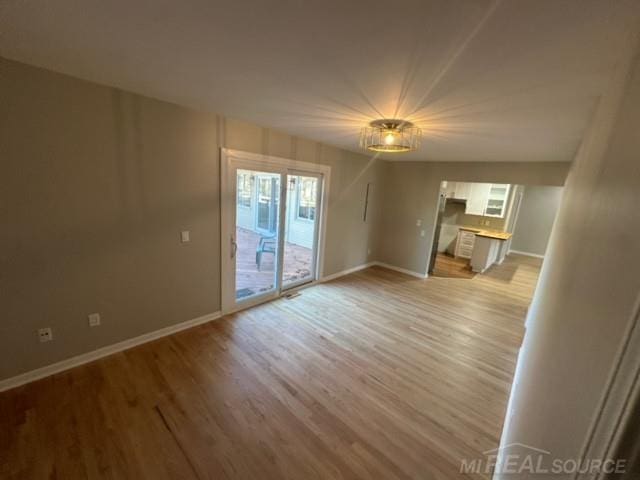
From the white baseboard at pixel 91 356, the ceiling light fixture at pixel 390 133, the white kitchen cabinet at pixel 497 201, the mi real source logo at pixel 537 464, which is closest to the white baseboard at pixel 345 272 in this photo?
the white baseboard at pixel 91 356

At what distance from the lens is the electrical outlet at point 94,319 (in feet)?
7.60

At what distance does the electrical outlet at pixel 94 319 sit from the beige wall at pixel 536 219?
32.3 ft

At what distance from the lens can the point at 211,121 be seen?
274cm

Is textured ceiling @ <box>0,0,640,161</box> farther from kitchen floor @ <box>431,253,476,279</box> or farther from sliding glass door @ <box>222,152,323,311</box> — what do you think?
kitchen floor @ <box>431,253,476,279</box>

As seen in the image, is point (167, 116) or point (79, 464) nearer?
point (79, 464)

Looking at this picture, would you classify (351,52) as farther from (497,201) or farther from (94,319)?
(497,201)

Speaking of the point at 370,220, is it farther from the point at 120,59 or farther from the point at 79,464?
the point at 79,464

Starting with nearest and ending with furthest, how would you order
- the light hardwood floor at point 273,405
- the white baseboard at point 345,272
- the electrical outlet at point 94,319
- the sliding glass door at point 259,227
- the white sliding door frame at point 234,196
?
the light hardwood floor at point 273,405 → the electrical outlet at point 94,319 → the white sliding door frame at point 234,196 → the sliding glass door at point 259,227 → the white baseboard at point 345,272

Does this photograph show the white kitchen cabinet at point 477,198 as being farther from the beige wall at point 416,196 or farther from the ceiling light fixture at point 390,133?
the ceiling light fixture at point 390,133

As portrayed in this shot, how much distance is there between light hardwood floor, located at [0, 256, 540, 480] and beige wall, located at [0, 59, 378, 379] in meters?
0.41

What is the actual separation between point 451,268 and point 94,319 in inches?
254

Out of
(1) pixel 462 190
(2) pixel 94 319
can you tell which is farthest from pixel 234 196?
(1) pixel 462 190

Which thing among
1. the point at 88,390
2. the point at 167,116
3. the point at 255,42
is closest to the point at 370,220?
the point at 167,116

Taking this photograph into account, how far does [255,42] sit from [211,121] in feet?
5.39
